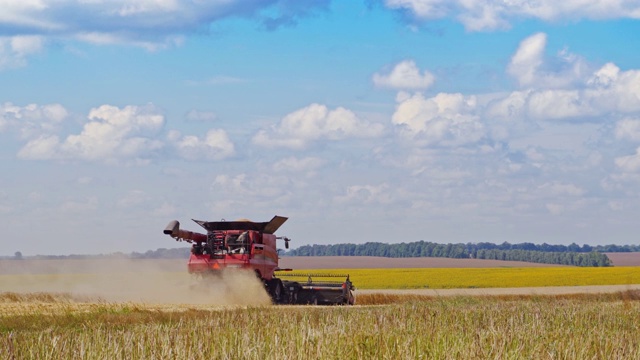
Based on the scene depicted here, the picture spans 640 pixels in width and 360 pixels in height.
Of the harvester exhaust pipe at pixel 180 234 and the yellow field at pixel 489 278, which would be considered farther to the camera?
the yellow field at pixel 489 278

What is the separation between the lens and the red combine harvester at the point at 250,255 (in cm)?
3512

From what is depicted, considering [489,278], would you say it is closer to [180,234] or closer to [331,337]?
→ [180,234]

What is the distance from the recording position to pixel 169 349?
11.1 meters

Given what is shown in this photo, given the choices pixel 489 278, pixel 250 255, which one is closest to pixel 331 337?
pixel 250 255

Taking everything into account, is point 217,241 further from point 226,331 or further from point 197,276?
point 226,331

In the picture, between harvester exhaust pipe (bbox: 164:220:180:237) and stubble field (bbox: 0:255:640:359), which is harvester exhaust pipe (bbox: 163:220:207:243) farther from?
stubble field (bbox: 0:255:640:359)

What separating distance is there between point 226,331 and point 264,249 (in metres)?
22.2

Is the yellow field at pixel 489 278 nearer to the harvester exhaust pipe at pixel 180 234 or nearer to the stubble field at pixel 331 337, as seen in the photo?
the harvester exhaust pipe at pixel 180 234

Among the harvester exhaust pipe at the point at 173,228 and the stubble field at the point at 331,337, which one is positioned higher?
the harvester exhaust pipe at the point at 173,228

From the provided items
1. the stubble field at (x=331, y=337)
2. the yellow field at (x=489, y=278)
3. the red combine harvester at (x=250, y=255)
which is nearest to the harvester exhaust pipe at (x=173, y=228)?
the red combine harvester at (x=250, y=255)

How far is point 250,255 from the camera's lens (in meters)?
35.1

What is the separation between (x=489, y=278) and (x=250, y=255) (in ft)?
140

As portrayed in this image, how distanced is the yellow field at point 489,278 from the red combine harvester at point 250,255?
26673mm

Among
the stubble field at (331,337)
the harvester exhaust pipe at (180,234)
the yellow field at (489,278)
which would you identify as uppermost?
the harvester exhaust pipe at (180,234)
